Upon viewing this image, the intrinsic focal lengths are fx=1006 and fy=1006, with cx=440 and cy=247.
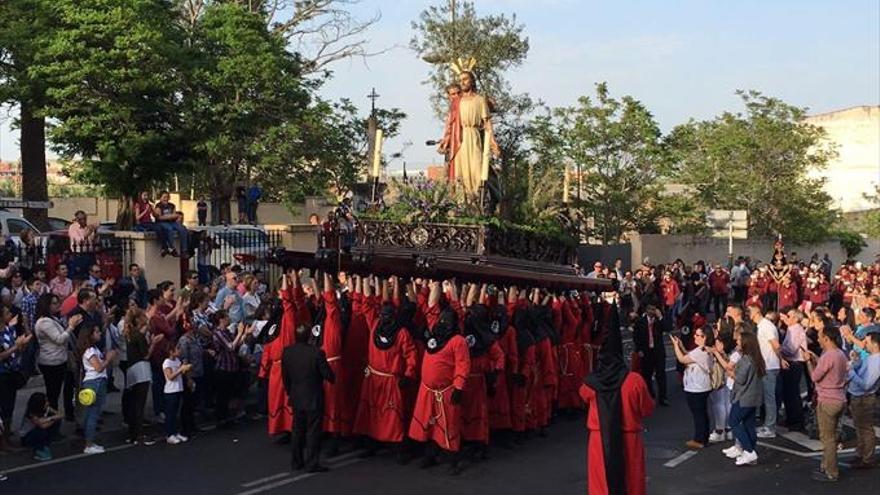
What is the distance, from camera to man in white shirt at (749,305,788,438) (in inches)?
481

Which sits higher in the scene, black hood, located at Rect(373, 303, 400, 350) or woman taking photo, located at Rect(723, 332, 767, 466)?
black hood, located at Rect(373, 303, 400, 350)

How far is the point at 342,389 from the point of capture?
1109cm

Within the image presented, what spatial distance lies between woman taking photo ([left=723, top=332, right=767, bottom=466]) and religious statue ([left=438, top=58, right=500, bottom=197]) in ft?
16.1

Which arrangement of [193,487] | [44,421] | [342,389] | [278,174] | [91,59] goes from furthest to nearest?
[278,174] → [91,59] → [342,389] → [44,421] → [193,487]

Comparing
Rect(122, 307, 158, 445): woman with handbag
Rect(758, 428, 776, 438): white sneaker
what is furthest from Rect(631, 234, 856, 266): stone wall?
Rect(122, 307, 158, 445): woman with handbag

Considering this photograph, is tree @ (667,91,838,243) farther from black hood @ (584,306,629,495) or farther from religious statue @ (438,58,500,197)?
black hood @ (584,306,629,495)

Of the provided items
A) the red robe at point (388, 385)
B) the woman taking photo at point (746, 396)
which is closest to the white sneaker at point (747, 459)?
the woman taking photo at point (746, 396)

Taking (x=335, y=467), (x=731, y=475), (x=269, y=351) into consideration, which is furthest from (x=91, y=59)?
(x=731, y=475)

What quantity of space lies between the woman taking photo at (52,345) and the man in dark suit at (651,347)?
7.45 metres

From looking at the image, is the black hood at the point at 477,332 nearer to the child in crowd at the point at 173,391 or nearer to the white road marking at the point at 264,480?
the white road marking at the point at 264,480

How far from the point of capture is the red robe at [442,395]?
10164 mm

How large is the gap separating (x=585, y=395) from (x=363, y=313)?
3.63m

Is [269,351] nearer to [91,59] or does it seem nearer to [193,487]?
[193,487]

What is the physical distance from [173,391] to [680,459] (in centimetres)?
575
